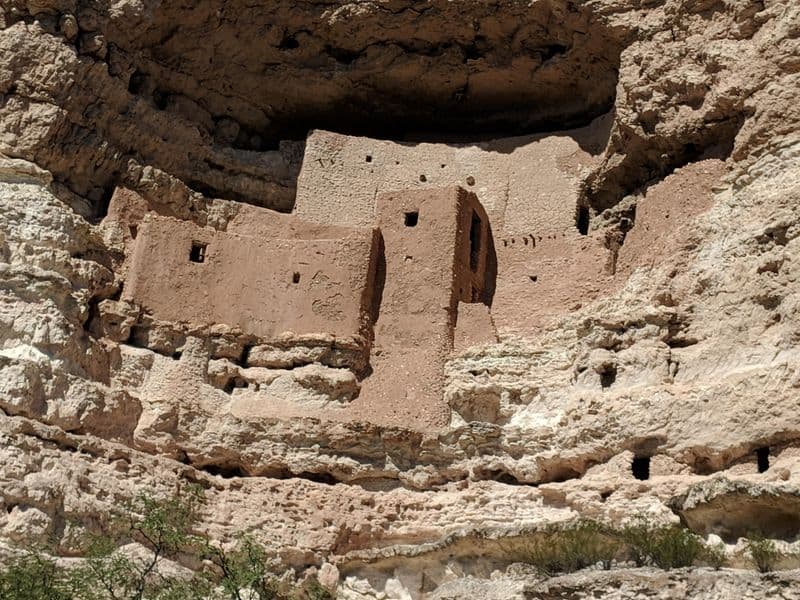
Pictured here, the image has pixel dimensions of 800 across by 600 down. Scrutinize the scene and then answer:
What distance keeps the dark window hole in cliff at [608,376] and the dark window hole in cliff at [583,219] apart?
359 centimetres

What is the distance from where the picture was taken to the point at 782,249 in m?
15.1

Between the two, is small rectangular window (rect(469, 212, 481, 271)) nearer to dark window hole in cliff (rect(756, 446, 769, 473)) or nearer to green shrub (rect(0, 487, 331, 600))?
green shrub (rect(0, 487, 331, 600))

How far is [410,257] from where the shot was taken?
18.3m

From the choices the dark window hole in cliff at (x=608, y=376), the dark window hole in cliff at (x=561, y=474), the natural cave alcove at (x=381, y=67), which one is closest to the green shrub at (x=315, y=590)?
the dark window hole in cliff at (x=561, y=474)

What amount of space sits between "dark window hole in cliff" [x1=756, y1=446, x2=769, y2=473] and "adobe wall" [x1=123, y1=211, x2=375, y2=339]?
5658mm

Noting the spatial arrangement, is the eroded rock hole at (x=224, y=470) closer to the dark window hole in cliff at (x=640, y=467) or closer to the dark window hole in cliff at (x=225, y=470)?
the dark window hole in cliff at (x=225, y=470)

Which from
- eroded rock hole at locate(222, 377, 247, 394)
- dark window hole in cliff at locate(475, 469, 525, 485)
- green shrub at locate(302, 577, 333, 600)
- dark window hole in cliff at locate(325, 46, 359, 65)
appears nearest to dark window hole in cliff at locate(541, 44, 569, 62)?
dark window hole in cliff at locate(325, 46, 359, 65)

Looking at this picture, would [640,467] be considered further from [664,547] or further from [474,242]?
[474,242]

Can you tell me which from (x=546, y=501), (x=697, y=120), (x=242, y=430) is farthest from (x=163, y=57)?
(x=546, y=501)

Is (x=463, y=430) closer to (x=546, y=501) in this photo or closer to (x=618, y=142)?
(x=546, y=501)

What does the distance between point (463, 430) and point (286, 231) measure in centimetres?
446

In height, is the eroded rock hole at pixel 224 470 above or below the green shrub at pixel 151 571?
above

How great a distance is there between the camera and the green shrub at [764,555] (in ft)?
36.0

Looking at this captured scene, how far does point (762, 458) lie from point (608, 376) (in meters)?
2.62
